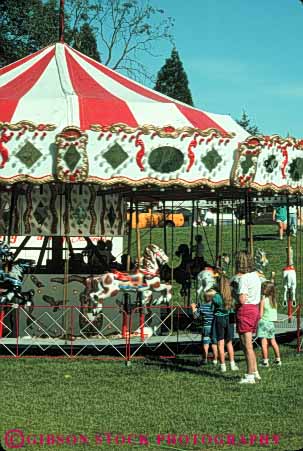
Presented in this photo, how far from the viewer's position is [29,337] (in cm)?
1325

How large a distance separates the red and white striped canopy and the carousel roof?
0.02 m

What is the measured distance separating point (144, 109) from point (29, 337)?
12.2 feet

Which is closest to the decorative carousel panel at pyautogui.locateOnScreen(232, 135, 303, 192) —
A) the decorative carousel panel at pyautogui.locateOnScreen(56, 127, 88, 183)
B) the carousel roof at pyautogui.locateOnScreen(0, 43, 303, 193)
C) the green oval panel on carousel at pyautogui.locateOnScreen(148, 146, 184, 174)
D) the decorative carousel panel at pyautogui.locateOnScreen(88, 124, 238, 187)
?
the carousel roof at pyautogui.locateOnScreen(0, 43, 303, 193)

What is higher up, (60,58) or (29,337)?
(60,58)

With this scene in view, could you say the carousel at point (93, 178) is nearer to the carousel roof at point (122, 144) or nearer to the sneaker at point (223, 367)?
the carousel roof at point (122, 144)

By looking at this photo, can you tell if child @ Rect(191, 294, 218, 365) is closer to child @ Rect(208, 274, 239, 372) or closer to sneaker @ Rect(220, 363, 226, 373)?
child @ Rect(208, 274, 239, 372)

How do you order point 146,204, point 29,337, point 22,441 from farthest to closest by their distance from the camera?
1. point 146,204
2. point 29,337
3. point 22,441

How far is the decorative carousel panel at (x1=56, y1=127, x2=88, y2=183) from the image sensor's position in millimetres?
12219

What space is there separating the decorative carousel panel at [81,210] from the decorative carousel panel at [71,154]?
3.88 feet

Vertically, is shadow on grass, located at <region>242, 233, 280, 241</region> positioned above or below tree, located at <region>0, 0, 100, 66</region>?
below

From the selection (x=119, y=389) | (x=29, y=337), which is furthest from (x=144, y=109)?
(x=119, y=389)

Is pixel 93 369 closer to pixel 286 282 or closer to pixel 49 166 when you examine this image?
pixel 49 166

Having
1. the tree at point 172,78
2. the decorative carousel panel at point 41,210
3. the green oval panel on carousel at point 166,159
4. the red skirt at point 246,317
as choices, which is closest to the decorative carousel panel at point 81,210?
the decorative carousel panel at point 41,210

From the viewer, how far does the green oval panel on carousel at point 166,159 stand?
12.6m
